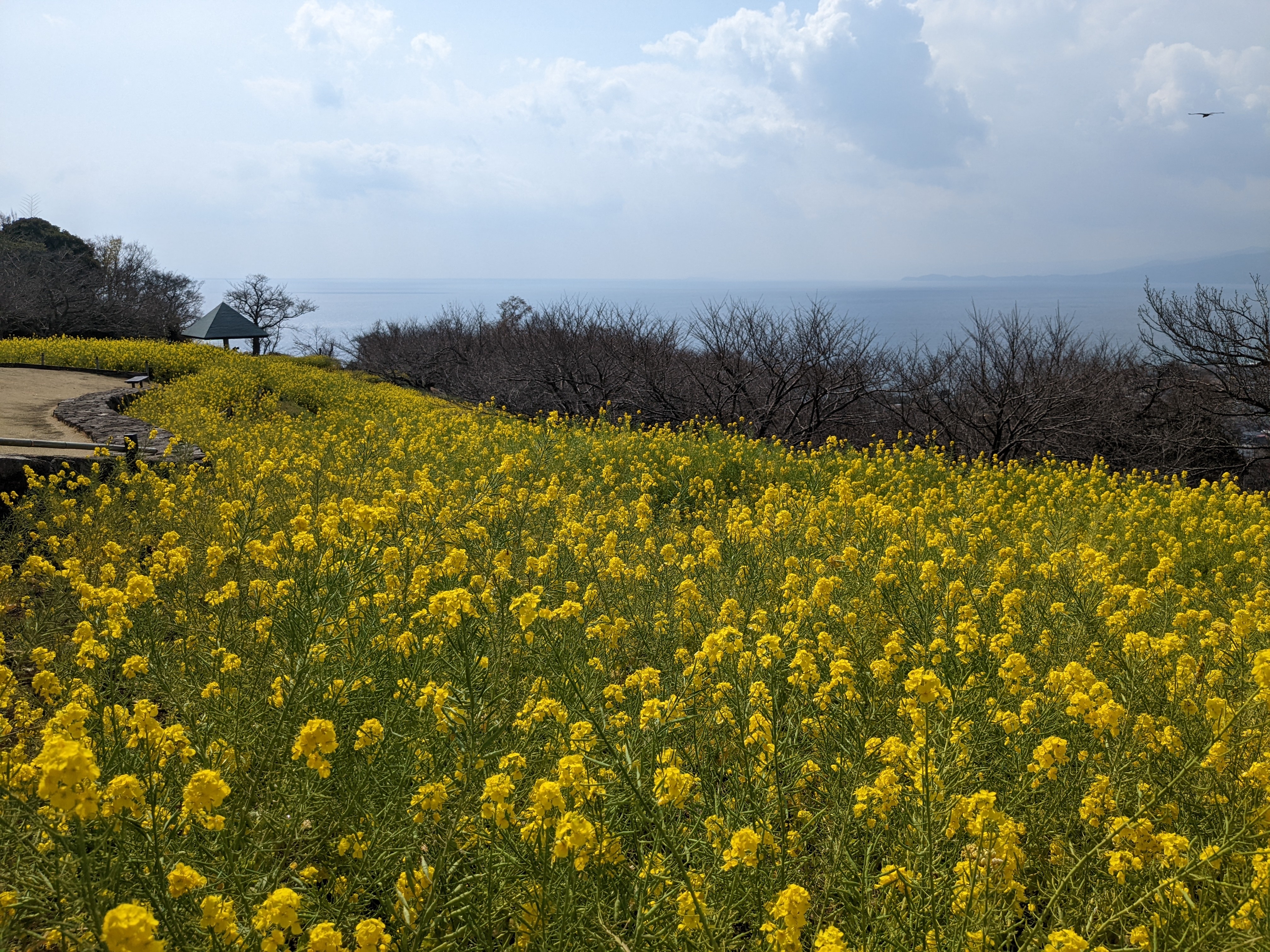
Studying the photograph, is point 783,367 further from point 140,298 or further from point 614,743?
point 140,298

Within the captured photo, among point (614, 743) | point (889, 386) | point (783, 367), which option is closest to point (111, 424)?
point (614, 743)

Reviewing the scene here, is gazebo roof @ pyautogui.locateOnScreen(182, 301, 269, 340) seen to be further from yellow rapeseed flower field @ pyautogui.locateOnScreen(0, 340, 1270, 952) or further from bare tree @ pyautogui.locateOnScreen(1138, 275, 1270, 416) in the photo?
bare tree @ pyautogui.locateOnScreen(1138, 275, 1270, 416)

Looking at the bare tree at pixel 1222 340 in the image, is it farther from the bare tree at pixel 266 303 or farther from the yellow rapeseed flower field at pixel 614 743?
the bare tree at pixel 266 303

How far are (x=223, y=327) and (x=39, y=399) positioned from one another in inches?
1010

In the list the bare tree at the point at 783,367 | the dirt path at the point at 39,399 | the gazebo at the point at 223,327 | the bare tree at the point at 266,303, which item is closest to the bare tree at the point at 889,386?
the bare tree at the point at 783,367

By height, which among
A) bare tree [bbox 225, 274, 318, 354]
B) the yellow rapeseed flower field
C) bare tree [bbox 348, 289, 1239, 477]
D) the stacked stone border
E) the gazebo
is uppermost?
bare tree [bbox 225, 274, 318, 354]

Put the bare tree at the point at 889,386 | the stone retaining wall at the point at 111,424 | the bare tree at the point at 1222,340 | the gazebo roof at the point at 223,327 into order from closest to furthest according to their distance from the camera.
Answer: the stone retaining wall at the point at 111,424
the bare tree at the point at 1222,340
the bare tree at the point at 889,386
the gazebo roof at the point at 223,327

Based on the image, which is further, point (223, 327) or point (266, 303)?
point (266, 303)

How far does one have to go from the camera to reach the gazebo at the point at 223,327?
35281mm

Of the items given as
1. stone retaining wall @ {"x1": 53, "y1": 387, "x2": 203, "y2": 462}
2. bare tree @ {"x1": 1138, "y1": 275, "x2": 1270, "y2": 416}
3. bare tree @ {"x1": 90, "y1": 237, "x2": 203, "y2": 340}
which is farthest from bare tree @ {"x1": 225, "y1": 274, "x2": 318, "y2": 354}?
bare tree @ {"x1": 1138, "y1": 275, "x2": 1270, "y2": 416}

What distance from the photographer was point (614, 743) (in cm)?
231

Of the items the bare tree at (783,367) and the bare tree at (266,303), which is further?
the bare tree at (266,303)

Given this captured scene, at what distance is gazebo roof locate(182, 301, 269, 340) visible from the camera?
116ft

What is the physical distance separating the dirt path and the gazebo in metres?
18.9
